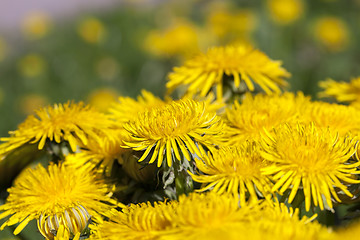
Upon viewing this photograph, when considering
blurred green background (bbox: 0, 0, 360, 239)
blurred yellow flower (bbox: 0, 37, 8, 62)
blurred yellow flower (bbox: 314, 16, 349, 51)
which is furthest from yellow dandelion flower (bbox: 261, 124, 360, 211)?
blurred yellow flower (bbox: 0, 37, 8, 62)

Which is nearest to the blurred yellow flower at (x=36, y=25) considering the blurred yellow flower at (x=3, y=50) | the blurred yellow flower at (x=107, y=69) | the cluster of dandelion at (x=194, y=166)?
the blurred yellow flower at (x=3, y=50)

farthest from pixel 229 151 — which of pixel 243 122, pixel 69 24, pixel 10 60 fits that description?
pixel 69 24

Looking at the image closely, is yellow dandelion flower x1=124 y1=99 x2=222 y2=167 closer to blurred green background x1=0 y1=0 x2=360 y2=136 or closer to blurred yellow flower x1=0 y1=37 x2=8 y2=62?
blurred green background x1=0 y1=0 x2=360 y2=136

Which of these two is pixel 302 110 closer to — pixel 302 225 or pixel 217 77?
pixel 217 77

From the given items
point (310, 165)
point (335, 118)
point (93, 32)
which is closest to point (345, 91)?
point (335, 118)

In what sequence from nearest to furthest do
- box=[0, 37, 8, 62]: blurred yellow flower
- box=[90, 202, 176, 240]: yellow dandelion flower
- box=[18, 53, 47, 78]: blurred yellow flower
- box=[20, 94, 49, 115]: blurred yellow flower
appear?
box=[90, 202, 176, 240]: yellow dandelion flower
box=[20, 94, 49, 115]: blurred yellow flower
box=[18, 53, 47, 78]: blurred yellow flower
box=[0, 37, 8, 62]: blurred yellow flower

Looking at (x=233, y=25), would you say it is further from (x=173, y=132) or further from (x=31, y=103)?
(x=173, y=132)
